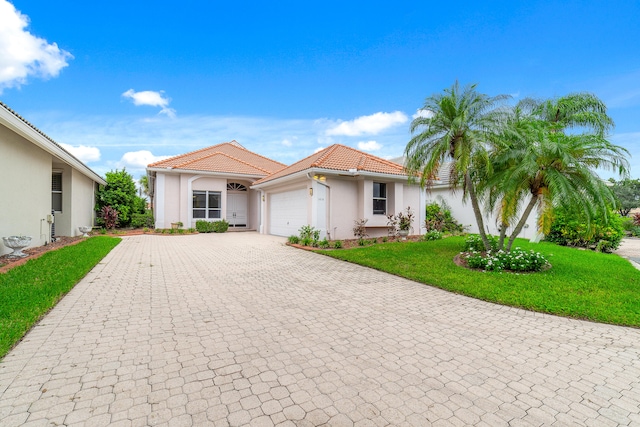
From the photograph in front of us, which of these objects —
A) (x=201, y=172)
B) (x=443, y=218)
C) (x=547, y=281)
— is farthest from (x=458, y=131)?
(x=201, y=172)

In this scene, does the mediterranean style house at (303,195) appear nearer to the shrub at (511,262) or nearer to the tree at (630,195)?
the shrub at (511,262)

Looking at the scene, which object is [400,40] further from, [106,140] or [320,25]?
[106,140]

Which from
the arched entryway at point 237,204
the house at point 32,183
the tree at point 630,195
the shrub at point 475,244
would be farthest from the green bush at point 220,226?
the tree at point 630,195

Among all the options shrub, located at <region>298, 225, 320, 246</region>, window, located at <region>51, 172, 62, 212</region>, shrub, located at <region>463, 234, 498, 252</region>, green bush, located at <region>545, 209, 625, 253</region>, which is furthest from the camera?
window, located at <region>51, 172, 62, 212</region>

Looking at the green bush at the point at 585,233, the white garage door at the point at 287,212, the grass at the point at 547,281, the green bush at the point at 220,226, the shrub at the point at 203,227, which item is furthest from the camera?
the green bush at the point at 220,226

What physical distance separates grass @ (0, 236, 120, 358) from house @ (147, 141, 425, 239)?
848cm

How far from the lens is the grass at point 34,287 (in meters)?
3.94

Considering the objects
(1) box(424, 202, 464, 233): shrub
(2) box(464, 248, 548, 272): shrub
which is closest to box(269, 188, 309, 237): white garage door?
(1) box(424, 202, 464, 233): shrub

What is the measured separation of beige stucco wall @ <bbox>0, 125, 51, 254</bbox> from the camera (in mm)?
8641

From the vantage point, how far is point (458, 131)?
29.0 ft

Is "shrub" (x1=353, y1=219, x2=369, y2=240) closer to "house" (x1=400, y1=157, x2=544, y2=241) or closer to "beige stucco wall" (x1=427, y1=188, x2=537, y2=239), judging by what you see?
"house" (x1=400, y1=157, x2=544, y2=241)

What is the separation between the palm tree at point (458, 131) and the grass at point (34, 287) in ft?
30.7

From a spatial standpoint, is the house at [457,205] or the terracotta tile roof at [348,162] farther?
the house at [457,205]

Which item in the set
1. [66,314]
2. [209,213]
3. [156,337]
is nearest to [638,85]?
[156,337]
